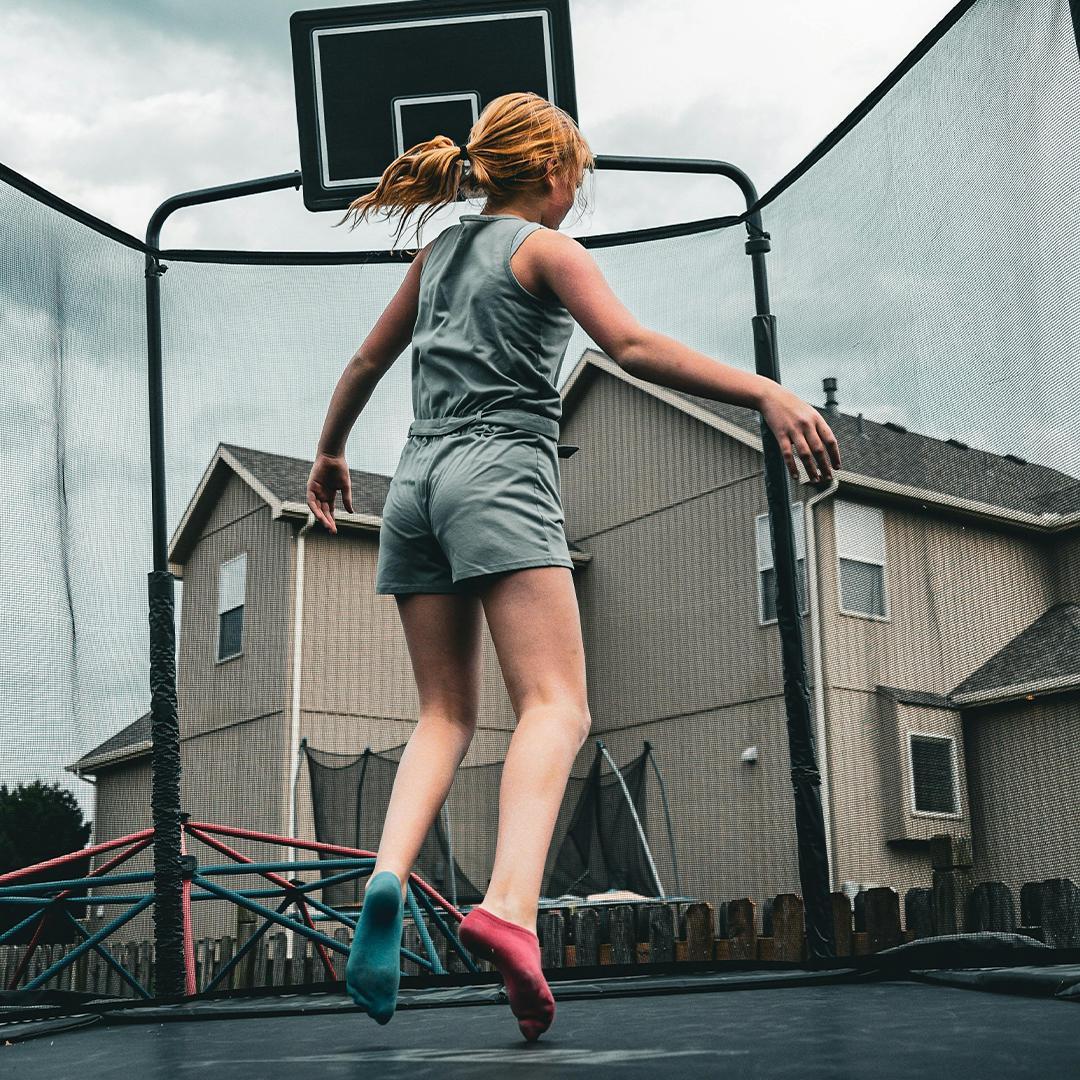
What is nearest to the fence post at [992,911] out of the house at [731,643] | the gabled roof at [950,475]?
the house at [731,643]

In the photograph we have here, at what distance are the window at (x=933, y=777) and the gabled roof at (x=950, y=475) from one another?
77 centimetres

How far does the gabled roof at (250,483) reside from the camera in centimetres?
286

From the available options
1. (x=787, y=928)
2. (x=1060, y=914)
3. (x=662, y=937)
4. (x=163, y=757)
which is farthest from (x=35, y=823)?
(x=662, y=937)

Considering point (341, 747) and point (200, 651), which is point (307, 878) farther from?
point (200, 651)

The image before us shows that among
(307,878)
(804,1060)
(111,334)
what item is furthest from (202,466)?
(307,878)

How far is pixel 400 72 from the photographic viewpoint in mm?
2893

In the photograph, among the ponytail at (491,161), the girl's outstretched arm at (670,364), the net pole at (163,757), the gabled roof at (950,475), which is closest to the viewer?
the girl's outstretched arm at (670,364)

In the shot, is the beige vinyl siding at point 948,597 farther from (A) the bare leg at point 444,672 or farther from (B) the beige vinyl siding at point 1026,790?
(A) the bare leg at point 444,672

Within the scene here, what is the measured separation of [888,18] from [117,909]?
5041 millimetres

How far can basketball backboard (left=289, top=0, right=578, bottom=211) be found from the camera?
2877 mm

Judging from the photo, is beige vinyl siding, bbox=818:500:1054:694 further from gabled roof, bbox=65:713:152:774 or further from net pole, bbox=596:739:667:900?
net pole, bbox=596:739:667:900

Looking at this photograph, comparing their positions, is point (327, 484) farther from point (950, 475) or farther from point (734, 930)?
point (734, 930)

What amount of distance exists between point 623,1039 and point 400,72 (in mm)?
2286

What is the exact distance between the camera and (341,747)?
7.55 m
